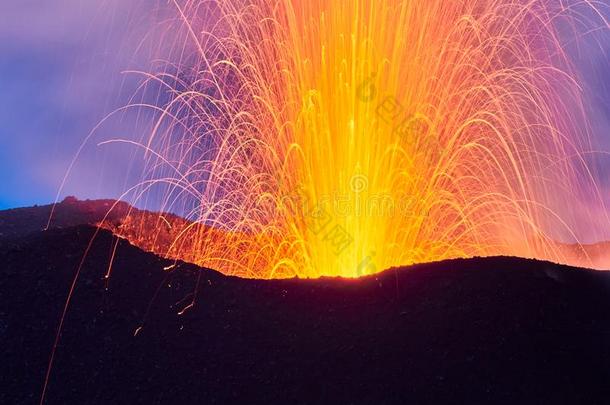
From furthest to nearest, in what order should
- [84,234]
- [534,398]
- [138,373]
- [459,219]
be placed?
1. [459,219]
2. [84,234]
3. [138,373]
4. [534,398]

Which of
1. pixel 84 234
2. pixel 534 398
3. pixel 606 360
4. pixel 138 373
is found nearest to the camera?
pixel 534 398

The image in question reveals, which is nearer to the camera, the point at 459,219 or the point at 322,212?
the point at 322,212

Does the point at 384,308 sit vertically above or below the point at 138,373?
above

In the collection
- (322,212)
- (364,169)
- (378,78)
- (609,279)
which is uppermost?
(378,78)

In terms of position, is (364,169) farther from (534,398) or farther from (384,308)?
(534,398)

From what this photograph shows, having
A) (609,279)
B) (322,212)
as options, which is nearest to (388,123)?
(322,212)

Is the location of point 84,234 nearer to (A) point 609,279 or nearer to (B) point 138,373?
(B) point 138,373
